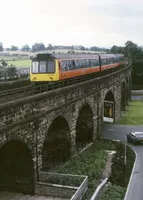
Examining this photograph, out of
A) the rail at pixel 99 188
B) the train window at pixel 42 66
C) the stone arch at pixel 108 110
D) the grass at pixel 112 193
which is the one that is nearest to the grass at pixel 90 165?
the rail at pixel 99 188

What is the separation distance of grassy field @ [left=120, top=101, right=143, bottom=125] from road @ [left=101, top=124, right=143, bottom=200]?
3.47m

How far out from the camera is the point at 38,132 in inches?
996

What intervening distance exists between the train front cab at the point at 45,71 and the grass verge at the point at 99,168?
24.6 feet

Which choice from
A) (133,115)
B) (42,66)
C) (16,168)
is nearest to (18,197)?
(16,168)

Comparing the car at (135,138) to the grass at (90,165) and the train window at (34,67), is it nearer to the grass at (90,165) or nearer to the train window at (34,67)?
the grass at (90,165)

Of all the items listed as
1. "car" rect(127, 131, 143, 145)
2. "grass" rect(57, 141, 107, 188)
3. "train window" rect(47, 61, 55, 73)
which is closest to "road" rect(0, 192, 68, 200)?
"grass" rect(57, 141, 107, 188)

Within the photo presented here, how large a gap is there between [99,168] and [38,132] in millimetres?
7217

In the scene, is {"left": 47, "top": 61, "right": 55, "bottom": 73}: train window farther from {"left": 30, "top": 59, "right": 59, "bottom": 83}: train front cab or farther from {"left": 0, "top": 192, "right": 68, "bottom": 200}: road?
{"left": 0, "top": 192, "right": 68, "bottom": 200}: road

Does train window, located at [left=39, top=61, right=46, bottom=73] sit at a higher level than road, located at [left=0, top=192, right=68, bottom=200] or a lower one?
higher

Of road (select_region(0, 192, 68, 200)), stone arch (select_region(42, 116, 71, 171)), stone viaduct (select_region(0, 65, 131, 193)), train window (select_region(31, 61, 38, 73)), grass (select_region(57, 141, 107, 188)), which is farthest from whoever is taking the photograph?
train window (select_region(31, 61, 38, 73))

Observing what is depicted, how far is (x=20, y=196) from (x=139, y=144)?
1865 centimetres

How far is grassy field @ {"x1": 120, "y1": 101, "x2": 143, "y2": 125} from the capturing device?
52125mm

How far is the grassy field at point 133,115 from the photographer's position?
2052 inches

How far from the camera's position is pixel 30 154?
80.9 ft
